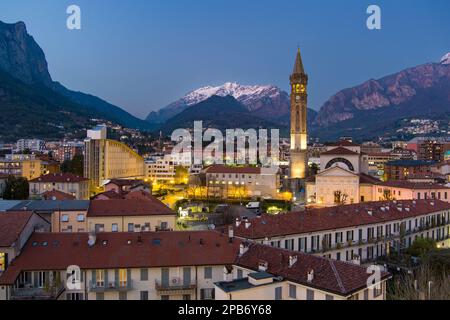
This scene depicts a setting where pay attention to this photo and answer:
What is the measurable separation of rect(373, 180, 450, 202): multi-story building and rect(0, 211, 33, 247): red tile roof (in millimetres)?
40793

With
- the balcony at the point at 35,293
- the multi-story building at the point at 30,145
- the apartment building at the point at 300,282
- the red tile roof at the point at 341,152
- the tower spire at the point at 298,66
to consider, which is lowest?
the balcony at the point at 35,293

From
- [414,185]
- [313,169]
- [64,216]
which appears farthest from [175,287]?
[313,169]

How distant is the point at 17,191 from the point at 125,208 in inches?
1126

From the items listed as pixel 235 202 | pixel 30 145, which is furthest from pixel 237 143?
pixel 235 202

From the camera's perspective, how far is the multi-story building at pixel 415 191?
51.8 metres

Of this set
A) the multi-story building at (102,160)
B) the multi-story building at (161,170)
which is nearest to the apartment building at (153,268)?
the multi-story building at (102,160)

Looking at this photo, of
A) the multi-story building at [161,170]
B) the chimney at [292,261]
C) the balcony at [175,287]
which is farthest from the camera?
the multi-story building at [161,170]

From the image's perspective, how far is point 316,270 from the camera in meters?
18.7

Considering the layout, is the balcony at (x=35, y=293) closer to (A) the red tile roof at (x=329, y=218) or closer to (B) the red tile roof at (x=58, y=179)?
(A) the red tile roof at (x=329, y=218)

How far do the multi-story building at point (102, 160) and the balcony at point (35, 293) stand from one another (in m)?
54.0

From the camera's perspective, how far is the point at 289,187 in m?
74.5

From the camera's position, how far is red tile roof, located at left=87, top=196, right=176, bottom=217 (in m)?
32.6

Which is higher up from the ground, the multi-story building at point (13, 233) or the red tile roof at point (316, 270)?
the multi-story building at point (13, 233)

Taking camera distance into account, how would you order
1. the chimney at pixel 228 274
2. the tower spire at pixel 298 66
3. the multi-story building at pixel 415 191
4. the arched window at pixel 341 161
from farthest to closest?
the tower spire at pixel 298 66, the arched window at pixel 341 161, the multi-story building at pixel 415 191, the chimney at pixel 228 274
